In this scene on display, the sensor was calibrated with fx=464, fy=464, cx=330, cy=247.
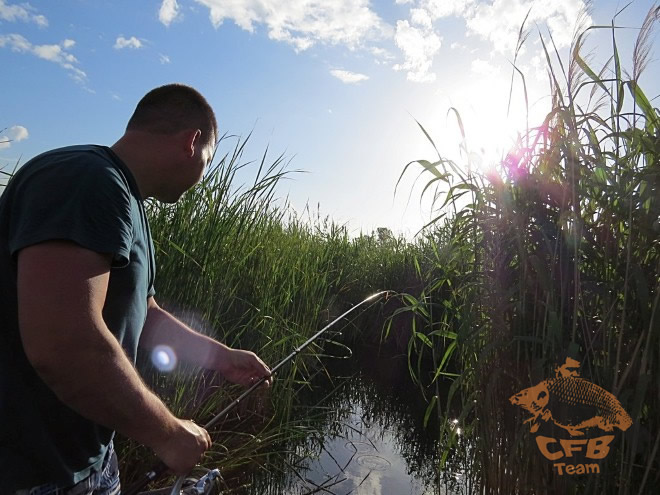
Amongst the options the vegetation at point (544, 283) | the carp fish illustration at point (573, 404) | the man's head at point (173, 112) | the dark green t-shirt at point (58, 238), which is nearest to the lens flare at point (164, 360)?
the vegetation at point (544, 283)

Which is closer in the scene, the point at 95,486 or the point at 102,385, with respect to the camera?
the point at 102,385

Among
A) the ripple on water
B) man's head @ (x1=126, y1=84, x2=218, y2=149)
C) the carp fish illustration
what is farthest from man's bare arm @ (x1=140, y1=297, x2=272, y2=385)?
the ripple on water

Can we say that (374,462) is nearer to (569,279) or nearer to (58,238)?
(569,279)

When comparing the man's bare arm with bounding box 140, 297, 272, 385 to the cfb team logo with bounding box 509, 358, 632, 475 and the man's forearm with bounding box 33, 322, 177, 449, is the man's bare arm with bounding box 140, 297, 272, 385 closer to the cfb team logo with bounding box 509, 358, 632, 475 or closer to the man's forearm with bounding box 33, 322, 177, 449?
the man's forearm with bounding box 33, 322, 177, 449

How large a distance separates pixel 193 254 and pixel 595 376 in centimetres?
217

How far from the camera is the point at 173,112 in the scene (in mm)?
1444

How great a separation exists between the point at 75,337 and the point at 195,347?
93 centimetres

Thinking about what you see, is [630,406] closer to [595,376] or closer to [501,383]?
[595,376]

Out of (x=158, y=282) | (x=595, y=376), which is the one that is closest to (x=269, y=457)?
(x=158, y=282)

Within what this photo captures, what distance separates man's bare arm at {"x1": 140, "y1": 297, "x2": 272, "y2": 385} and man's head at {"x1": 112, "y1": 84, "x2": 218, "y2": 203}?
1.77ft

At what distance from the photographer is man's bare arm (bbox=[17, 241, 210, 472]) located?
896 millimetres

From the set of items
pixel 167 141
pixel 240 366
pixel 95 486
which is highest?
pixel 167 141

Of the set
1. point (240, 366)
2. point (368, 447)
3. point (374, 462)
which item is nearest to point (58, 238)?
point (240, 366)

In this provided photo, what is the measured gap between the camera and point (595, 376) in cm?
189
